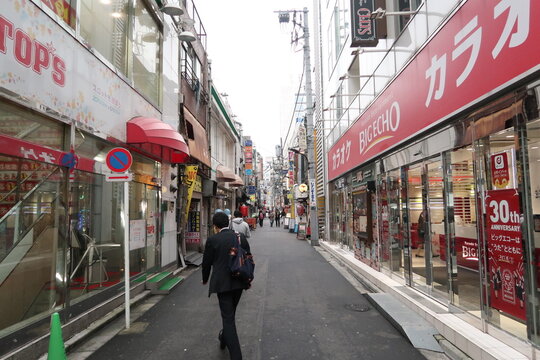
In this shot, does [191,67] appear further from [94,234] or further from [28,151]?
[28,151]

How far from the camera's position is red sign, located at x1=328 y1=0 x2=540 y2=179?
383cm

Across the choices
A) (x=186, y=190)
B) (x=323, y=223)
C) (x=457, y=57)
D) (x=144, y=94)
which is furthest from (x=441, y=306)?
(x=323, y=223)

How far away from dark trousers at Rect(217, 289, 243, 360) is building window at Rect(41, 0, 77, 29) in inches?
197

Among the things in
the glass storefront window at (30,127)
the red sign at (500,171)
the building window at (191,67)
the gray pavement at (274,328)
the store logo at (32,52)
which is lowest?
the gray pavement at (274,328)

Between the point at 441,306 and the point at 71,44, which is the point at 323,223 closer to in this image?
the point at 441,306

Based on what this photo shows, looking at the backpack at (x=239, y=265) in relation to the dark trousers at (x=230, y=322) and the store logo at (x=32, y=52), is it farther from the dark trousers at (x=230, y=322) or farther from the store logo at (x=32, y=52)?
the store logo at (x=32, y=52)

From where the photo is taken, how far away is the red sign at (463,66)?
151 inches

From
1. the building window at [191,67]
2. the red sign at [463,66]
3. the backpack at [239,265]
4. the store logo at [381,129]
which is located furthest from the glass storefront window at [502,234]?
the building window at [191,67]

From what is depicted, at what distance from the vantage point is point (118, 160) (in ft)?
19.5

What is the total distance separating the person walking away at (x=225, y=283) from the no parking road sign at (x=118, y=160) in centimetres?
248

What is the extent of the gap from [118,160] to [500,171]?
5.83 m

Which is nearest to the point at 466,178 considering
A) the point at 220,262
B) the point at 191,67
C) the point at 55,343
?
the point at 220,262

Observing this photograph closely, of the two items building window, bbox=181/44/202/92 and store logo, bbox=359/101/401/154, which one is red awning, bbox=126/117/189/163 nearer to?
store logo, bbox=359/101/401/154

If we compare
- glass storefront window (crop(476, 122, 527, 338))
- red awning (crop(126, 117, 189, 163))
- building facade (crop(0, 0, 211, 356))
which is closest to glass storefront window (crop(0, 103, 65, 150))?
building facade (crop(0, 0, 211, 356))
